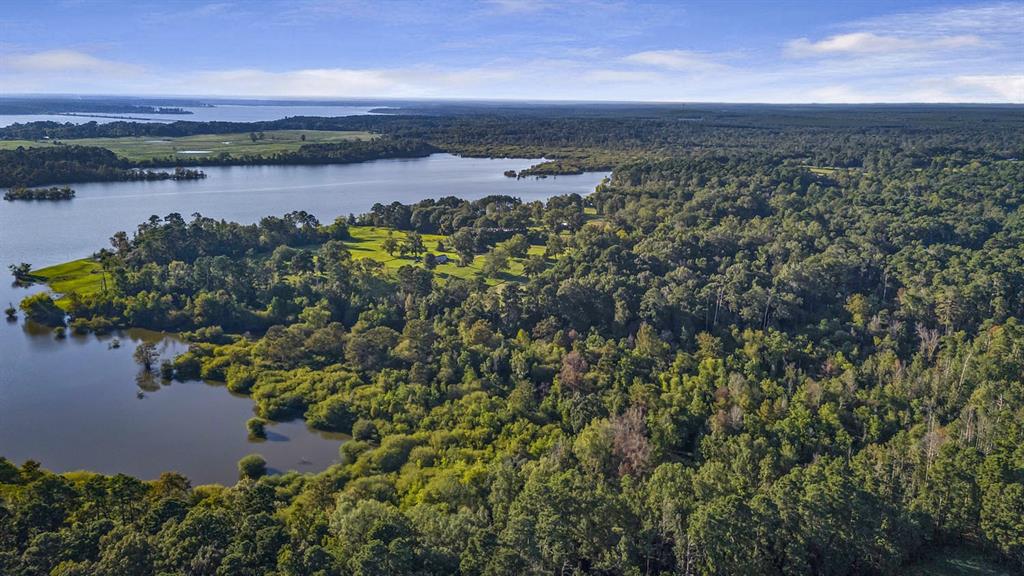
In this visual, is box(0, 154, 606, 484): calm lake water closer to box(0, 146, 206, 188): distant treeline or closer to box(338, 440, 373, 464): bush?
box(338, 440, 373, 464): bush

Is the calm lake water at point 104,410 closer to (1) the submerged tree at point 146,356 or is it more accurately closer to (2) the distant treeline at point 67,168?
(1) the submerged tree at point 146,356

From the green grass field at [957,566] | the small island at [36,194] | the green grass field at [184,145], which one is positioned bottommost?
the green grass field at [957,566]

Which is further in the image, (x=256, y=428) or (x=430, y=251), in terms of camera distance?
(x=430, y=251)

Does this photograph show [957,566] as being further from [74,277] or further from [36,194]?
[36,194]

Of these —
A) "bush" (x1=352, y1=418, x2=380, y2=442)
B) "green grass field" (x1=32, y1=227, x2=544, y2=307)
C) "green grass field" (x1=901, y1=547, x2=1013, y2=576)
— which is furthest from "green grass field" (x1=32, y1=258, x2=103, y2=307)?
"green grass field" (x1=901, y1=547, x2=1013, y2=576)

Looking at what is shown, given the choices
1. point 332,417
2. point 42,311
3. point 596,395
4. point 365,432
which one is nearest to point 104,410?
point 332,417

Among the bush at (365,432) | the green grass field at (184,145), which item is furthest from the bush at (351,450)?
the green grass field at (184,145)
